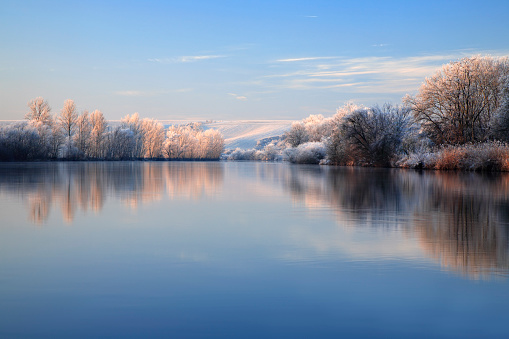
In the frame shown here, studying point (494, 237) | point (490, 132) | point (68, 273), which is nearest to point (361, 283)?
point (68, 273)

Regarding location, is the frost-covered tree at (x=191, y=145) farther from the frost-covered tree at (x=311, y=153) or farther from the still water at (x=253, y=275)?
the still water at (x=253, y=275)

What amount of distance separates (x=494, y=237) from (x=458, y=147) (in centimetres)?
2429

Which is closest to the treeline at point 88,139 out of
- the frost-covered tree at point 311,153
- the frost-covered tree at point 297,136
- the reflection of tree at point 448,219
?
the frost-covered tree at point 297,136

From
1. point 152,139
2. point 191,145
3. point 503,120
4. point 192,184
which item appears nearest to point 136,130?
point 152,139

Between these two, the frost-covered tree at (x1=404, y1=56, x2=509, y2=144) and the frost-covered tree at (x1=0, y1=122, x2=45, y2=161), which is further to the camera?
the frost-covered tree at (x1=0, y1=122, x2=45, y2=161)

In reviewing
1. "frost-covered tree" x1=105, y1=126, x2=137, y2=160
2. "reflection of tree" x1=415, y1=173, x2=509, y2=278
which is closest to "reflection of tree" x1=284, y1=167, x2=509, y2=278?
"reflection of tree" x1=415, y1=173, x2=509, y2=278

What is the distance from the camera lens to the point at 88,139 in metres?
68.9

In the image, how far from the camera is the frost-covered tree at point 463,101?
30.7 meters

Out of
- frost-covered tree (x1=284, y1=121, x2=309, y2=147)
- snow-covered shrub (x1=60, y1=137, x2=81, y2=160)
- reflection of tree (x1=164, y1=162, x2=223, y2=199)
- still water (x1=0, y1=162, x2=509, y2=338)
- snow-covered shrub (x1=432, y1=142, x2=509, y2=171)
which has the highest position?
frost-covered tree (x1=284, y1=121, x2=309, y2=147)

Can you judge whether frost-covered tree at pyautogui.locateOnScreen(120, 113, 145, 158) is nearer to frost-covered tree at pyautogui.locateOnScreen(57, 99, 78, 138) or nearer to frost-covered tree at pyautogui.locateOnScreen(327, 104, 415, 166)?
frost-covered tree at pyautogui.locateOnScreen(57, 99, 78, 138)

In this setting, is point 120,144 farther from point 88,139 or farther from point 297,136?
point 297,136

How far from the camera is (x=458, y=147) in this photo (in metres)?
27.8

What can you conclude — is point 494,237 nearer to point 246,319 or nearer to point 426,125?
point 246,319

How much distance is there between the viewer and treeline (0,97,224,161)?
183 ft
